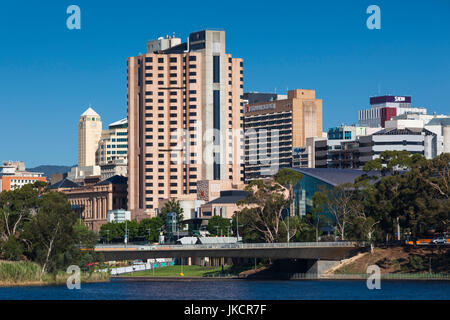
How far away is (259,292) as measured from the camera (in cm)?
13188

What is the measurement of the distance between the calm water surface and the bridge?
20779 mm

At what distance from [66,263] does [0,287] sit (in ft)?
51.7

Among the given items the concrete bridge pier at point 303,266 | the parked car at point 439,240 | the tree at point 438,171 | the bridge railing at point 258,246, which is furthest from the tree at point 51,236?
the parked car at point 439,240

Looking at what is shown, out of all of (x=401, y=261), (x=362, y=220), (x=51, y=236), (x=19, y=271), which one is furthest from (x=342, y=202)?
(x=19, y=271)

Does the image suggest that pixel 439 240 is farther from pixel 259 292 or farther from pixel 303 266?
pixel 259 292

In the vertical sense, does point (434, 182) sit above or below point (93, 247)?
above

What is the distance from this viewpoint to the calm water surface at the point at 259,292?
117481 millimetres

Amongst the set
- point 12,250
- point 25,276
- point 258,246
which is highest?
point 12,250

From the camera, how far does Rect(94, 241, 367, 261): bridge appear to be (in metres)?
172

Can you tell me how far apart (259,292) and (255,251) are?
136 feet

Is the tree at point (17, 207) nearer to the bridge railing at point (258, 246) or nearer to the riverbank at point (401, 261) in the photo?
the bridge railing at point (258, 246)

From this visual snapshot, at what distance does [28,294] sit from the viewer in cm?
12025
